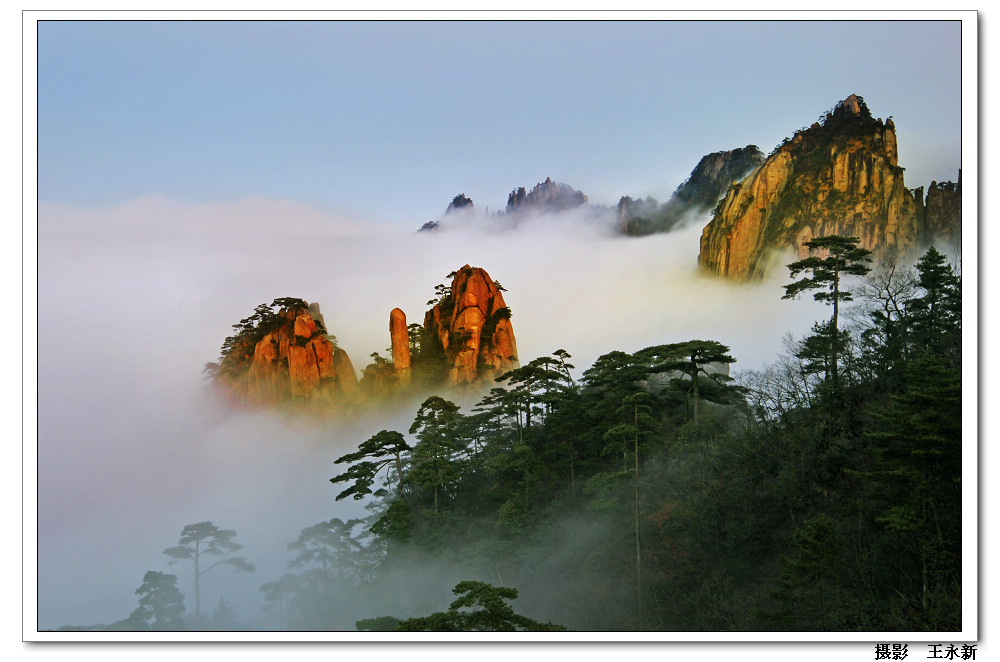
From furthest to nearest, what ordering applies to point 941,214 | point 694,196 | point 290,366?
1. point 290,366
2. point 694,196
3. point 941,214

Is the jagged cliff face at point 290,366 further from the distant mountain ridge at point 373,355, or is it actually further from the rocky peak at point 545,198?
the rocky peak at point 545,198

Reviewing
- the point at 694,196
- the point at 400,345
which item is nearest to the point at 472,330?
the point at 400,345

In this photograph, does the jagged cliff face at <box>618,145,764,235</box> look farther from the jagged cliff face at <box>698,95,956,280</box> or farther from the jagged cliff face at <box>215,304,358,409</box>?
the jagged cliff face at <box>215,304,358,409</box>

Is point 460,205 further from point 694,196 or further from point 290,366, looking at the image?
point 290,366

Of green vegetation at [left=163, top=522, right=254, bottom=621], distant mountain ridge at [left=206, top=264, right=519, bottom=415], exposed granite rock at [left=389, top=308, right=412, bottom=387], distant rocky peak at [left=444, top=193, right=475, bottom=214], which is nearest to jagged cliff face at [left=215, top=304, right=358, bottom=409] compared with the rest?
distant mountain ridge at [left=206, top=264, right=519, bottom=415]
